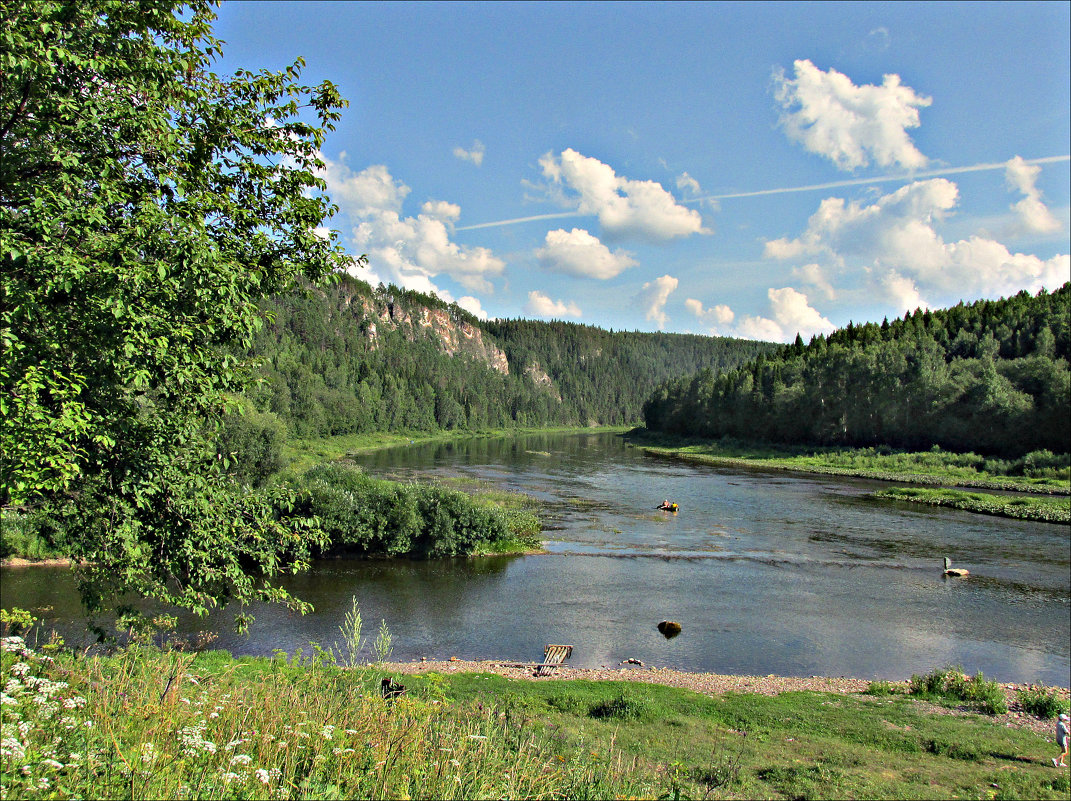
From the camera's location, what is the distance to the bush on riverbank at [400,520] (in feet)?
125

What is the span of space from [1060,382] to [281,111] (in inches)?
3696

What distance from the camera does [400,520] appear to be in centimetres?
3850

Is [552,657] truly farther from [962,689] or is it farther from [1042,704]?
[1042,704]

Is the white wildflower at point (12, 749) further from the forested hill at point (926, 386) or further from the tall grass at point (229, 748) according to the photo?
the forested hill at point (926, 386)

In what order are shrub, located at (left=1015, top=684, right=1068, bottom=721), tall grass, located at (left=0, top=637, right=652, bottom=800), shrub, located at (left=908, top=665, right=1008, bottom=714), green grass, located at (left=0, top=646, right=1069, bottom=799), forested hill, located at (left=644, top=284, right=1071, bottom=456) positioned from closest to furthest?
tall grass, located at (left=0, top=637, right=652, bottom=800) → green grass, located at (left=0, top=646, right=1069, bottom=799) → shrub, located at (left=1015, top=684, right=1068, bottom=721) → shrub, located at (left=908, top=665, right=1008, bottom=714) → forested hill, located at (left=644, top=284, right=1071, bottom=456)

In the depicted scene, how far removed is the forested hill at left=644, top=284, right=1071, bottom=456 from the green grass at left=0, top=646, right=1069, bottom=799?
79.6 metres

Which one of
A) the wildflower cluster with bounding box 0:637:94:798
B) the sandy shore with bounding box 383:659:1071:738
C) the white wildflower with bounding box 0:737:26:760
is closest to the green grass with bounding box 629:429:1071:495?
the sandy shore with bounding box 383:659:1071:738

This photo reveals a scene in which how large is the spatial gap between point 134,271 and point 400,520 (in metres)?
32.2

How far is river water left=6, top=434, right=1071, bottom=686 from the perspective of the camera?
24.9 m

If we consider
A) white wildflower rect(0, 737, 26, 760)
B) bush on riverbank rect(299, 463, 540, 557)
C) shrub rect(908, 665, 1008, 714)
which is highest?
white wildflower rect(0, 737, 26, 760)

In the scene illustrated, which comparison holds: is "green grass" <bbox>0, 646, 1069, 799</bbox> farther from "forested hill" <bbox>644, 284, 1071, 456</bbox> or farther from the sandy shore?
"forested hill" <bbox>644, 284, 1071, 456</bbox>

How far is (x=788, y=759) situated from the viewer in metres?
14.5

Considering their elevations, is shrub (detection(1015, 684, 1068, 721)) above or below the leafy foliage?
below

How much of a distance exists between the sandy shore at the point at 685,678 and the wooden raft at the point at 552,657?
0.85 ft
